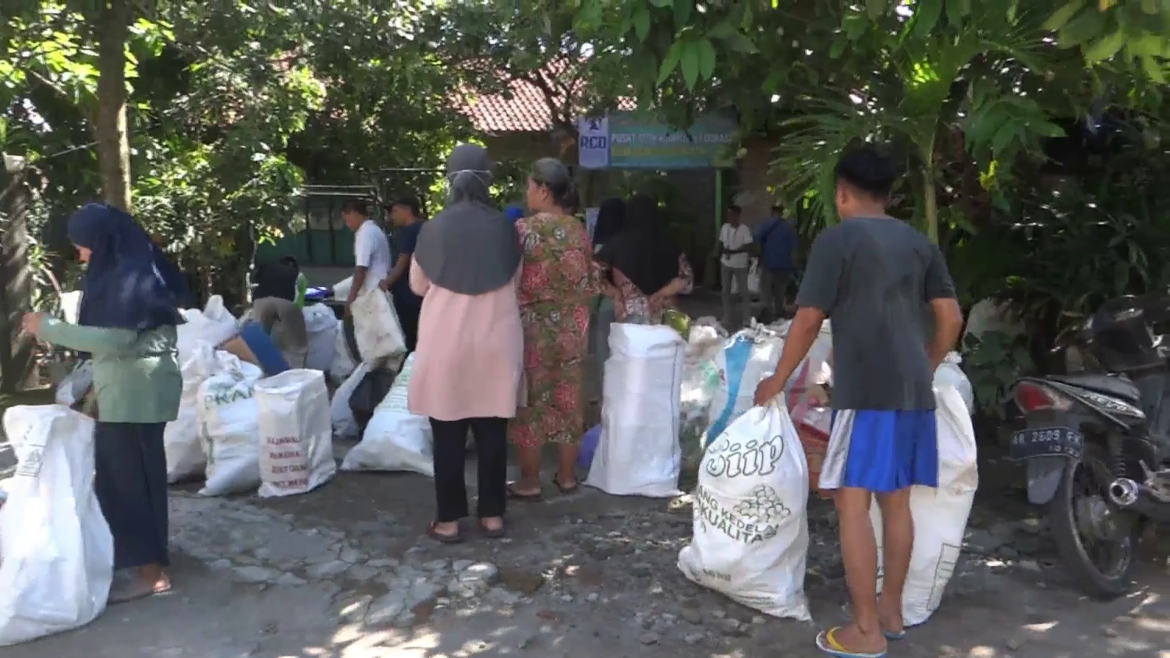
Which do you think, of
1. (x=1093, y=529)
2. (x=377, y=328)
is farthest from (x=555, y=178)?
(x=1093, y=529)

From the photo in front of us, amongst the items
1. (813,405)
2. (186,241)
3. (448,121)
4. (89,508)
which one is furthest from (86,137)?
(813,405)

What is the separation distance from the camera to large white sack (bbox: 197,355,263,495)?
5004mm

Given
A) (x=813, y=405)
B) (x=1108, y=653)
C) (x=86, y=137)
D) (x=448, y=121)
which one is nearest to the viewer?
(x=1108, y=653)

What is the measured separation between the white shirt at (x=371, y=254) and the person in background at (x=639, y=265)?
1.66 meters

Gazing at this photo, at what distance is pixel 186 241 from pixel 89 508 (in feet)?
19.7

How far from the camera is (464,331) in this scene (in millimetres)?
4320

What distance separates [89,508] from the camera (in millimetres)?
3719

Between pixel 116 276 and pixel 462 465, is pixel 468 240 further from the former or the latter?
pixel 116 276

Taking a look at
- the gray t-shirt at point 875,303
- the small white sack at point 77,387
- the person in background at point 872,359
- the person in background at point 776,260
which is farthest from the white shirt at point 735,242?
the gray t-shirt at point 875,303

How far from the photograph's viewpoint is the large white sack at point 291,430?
4883 mm

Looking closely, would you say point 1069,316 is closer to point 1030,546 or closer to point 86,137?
point 1030,546

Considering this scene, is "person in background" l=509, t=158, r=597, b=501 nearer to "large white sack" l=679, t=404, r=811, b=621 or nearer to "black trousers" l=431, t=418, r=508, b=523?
"black trousers" l=431, t=418, r=508, b=523

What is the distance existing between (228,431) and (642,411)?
197 centimetres

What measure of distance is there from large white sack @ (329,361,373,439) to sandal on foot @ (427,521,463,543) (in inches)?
71.0
